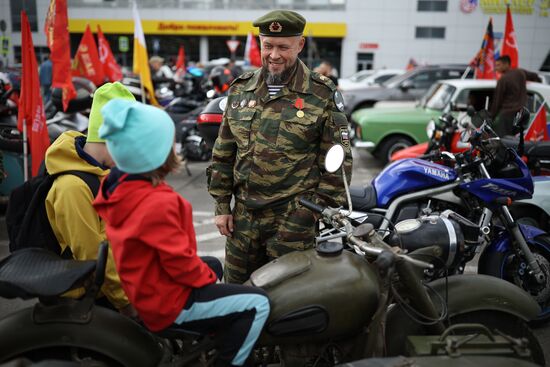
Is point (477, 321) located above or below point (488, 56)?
below

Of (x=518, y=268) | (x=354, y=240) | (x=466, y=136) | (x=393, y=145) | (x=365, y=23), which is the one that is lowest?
(x=393, y=145)

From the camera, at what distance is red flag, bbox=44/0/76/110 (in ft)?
21.8

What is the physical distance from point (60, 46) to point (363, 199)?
499 cm

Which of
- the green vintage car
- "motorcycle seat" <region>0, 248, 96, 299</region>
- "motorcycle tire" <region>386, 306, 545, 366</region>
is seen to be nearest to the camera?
"motorcycle seat" <region>0, 248, 96, 299</region>

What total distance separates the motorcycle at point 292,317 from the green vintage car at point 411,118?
719 centimetres

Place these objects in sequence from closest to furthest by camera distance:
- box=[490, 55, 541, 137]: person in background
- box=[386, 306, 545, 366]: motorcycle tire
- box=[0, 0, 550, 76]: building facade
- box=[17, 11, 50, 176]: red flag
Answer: box=[386, 306, 545, 366]: motorcycle tire < box=[17, 11, 50, 176]: red flag < box=[490, 55, 541, 137]: person in background < box=[0, 0, 550, 76]: building facade

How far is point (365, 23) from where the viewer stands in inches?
1517

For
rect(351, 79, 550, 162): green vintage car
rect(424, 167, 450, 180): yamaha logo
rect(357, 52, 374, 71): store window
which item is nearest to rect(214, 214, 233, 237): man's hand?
rect(424, 167, 450, 180): yamaha logo

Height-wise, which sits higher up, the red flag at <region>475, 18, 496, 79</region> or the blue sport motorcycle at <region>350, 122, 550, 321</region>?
the red flag at <region>475, 18, 496, 79</region>

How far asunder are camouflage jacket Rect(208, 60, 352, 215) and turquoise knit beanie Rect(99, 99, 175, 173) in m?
0.93

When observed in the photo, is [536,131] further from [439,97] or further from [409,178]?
[409,178]

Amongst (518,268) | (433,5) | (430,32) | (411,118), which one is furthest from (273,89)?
(433,5)

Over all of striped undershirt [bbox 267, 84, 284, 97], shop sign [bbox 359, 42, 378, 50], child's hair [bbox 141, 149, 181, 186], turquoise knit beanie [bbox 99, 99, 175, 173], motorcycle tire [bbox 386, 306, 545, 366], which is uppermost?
shop sign [bbox 359, 42, 378, 50]

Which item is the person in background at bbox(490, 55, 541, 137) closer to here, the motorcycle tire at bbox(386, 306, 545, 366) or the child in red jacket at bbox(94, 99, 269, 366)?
the motorcycle tire at bbox(386, 306, 545, 366)
